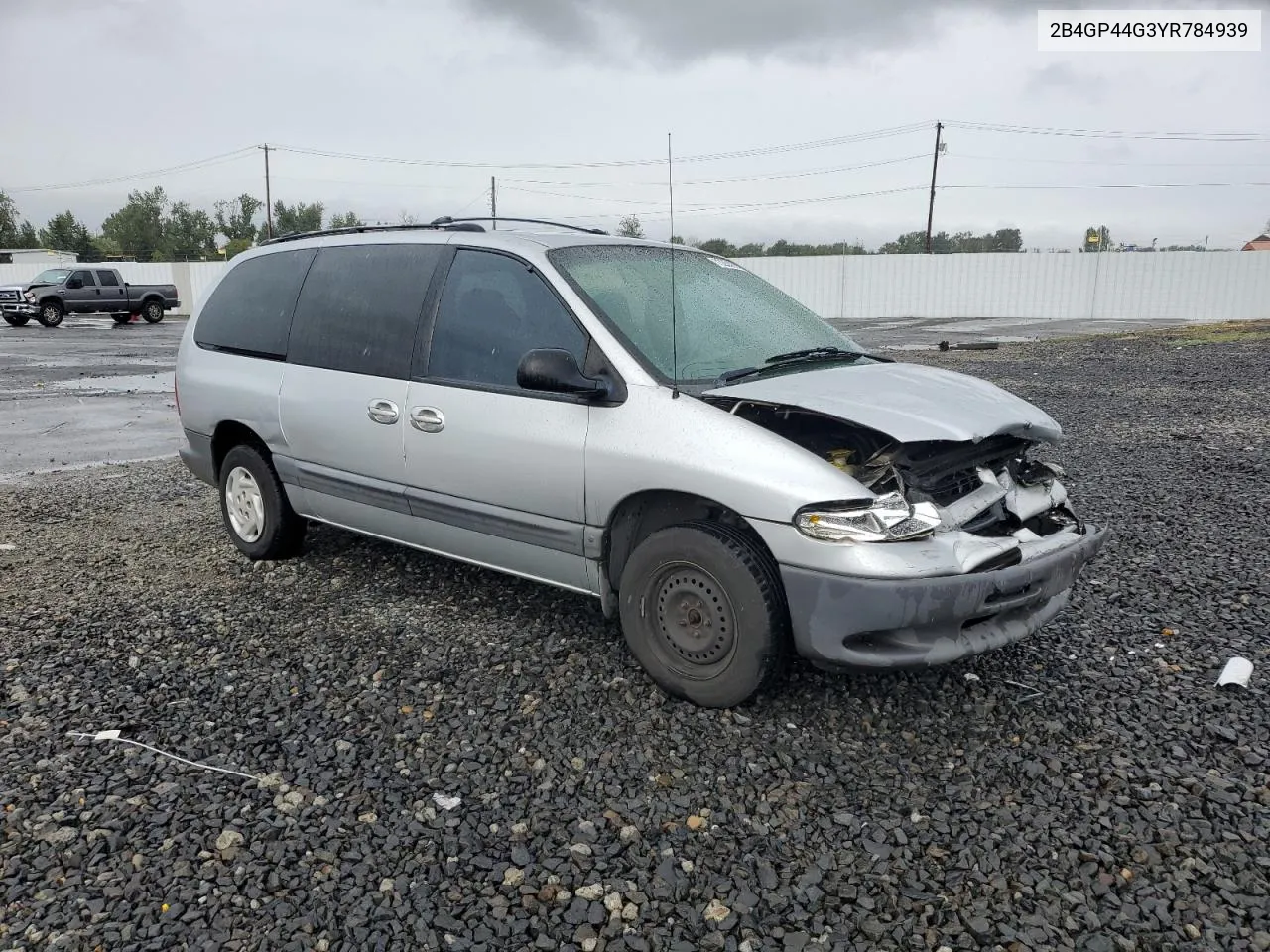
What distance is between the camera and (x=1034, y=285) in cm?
3431

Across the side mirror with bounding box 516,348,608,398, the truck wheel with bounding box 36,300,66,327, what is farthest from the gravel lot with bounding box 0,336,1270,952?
the truck wheel with bounding box 36,300,66,327

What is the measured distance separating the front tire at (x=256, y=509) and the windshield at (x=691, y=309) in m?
2.22

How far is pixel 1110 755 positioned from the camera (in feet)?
10.3

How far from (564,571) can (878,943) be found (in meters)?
1.97

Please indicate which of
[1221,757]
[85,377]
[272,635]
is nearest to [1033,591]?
[1221,757]

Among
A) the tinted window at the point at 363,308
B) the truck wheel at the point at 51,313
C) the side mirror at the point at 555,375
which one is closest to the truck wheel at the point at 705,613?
the side mirror at the point at 555,375

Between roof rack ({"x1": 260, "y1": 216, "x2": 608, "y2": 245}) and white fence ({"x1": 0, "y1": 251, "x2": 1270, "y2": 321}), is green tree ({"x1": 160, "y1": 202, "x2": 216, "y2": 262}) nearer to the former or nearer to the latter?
white fence ({"x1": 0, "y1": 251, "x2": 1270, "y2": 321})

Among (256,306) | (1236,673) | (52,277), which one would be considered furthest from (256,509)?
(52,277)

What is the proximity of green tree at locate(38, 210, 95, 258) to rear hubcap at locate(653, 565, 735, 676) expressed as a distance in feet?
310

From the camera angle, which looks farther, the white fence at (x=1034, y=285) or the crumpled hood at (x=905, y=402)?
the white fence at (x=1034, y=285)

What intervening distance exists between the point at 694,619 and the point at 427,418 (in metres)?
1.54

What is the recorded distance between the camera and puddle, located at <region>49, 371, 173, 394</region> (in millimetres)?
13633

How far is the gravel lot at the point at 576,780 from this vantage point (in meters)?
2.42

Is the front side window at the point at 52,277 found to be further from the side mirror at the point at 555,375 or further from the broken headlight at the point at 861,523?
the broken headlight at the point at 861,523
